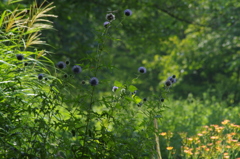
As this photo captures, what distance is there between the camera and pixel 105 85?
2838 mm

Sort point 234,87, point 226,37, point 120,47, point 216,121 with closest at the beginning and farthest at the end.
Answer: point 216,121 < point 226,37 < point 234,87 < point 120,47

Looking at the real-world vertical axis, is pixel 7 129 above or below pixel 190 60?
below

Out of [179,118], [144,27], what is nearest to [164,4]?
[144,27]

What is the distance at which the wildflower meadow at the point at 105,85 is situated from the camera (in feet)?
8.56

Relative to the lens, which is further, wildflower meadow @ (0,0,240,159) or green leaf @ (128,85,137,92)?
wildflower meadow @ (0,0,240,159)

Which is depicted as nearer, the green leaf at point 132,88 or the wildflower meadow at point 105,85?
the green leaf at point 132,88

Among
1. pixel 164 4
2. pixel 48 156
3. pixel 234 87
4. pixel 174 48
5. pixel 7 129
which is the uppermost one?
pixel 164 4

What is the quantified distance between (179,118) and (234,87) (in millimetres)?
5903

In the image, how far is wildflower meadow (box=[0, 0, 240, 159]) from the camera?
2609 mm

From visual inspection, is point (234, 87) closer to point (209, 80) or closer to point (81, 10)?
point (209, 80)

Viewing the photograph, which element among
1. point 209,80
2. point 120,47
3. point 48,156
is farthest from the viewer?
point 120,47

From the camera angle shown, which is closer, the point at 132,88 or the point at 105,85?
the point at 132,88

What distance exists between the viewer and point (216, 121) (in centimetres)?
586

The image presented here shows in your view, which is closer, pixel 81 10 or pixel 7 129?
pixel 7 129
